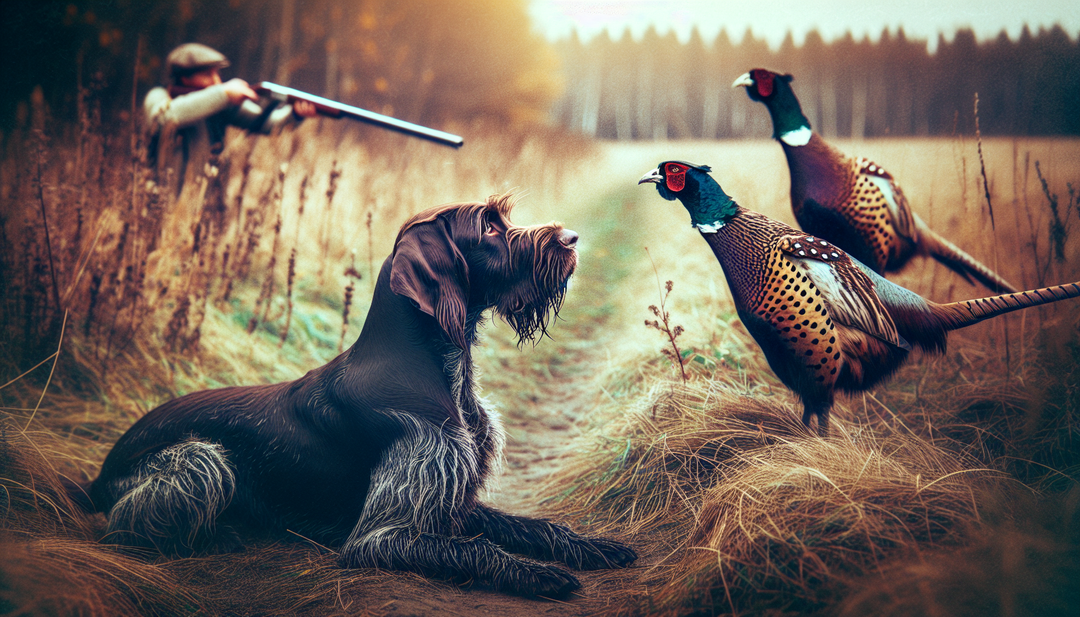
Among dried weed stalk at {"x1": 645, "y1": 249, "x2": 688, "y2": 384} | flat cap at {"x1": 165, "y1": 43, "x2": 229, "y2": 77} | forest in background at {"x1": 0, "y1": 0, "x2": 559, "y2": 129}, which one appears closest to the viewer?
dried weed stalk at {"x1": 645, "y1": 249, "x2": 688, "y2": 384}

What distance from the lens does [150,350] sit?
494 centimetres

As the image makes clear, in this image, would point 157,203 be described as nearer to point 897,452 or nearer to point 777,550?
point 777,550

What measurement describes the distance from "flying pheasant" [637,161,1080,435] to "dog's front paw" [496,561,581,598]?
148 cm

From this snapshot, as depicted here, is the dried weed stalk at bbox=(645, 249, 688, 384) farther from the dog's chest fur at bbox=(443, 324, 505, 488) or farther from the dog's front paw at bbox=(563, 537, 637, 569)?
the dog's front paw at bbox=(563, 537, 637, 569)

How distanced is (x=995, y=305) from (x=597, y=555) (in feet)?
7.27

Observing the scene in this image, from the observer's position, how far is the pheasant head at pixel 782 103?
367 centimetres

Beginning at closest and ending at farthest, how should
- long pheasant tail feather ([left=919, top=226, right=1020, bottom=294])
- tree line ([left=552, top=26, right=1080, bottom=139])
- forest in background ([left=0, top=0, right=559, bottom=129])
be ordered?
long pheasant tail feather ([left=919, top=226, right=1020, bottom=294]), tree line ([left=552, top=26, right=1080, bottom=139]), forest in background ([left=0, top=0, right=559, bottom=129])

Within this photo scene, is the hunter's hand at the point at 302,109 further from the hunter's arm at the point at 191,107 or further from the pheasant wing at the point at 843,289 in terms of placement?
the pheasant wing at the point at 843,289

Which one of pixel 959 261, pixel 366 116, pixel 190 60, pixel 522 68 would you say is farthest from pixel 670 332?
pixel 522 68

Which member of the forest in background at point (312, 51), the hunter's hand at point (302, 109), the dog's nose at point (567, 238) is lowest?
the dog's nose at point (567, 238)

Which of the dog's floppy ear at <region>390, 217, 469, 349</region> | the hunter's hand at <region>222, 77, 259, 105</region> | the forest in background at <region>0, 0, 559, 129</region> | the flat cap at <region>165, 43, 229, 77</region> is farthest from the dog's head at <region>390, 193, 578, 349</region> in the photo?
the forest in background at <region>0, 0, 559, 129</region>

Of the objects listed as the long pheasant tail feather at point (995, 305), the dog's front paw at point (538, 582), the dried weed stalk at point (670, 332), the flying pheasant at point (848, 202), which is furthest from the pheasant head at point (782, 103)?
the dog's front paw at point (538, 582)

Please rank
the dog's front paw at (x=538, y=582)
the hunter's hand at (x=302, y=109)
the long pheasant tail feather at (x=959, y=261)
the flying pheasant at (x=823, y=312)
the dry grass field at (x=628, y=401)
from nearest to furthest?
the dry grass field at (x=628, y=401) < the dog's front paw at (x=538, y=582) < the flying pheasant at (x=823, y=312) < the long pheasant tail feather at (x=959, y=261) < the hunter's hand at (x=302, y=109)

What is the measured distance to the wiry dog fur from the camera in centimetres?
297
